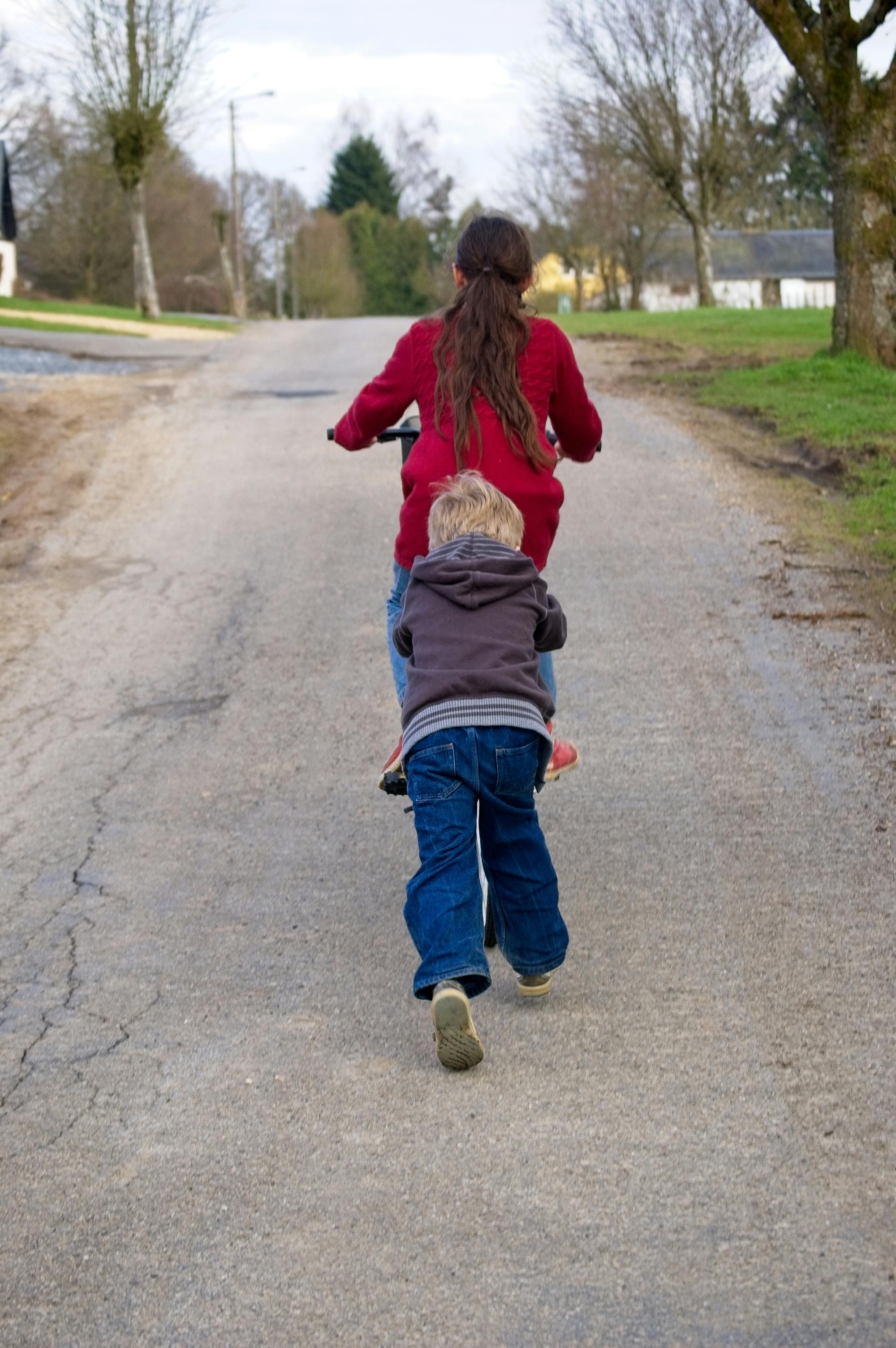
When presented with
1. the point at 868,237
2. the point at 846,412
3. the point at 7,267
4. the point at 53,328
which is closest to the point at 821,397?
the point at 846,412

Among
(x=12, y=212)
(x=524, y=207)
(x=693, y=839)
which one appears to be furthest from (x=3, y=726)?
(x=12, y=212)

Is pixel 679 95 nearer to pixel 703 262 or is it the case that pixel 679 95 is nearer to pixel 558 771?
pixel 703 262

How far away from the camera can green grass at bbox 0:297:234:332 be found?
103 ft

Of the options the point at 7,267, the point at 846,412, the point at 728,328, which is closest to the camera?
the point at 846,412

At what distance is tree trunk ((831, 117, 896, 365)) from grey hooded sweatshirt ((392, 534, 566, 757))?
38.7ft

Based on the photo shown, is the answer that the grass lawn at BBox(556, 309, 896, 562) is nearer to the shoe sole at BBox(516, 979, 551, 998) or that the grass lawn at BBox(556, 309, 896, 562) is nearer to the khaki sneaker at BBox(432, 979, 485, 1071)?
the shoe sole at BBox(516, 979, 551, 998)

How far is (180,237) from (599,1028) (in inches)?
2392

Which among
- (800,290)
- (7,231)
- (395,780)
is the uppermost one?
(7,231)

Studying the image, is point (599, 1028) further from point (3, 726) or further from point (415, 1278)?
point (3, 726)

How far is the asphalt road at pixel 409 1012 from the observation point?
8.73 ft

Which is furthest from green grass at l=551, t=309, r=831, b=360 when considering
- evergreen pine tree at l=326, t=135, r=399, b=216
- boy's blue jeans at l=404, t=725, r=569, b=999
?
evergreen pine tree at l=326, t=135, r=399, b=216

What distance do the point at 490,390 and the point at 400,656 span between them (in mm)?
849

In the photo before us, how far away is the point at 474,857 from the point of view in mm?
3652

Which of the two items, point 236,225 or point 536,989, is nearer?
point 536,989
